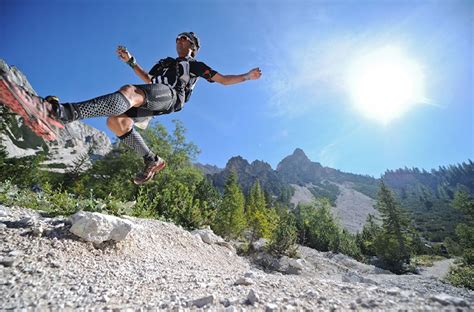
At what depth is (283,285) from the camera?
10.2ft

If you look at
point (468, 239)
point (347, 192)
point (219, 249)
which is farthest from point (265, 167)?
point (219, 249)

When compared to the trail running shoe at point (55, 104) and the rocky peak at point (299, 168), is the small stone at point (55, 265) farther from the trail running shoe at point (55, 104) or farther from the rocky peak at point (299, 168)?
the rocky peak at point (299, 168)

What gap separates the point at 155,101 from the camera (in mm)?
2828

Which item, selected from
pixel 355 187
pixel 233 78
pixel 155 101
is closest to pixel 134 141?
pixel 155 101

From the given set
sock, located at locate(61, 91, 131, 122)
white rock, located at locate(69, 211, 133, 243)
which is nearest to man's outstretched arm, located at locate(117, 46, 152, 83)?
sock, located at locate(61, 91, 131, 122)

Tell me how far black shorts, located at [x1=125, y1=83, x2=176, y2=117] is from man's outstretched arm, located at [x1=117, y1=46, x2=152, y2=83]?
1176 mm

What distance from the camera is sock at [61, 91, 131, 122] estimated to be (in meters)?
2.09

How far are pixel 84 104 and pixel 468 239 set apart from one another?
4318 centimetres

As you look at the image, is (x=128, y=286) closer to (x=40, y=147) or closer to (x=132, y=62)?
(x=132, y=62)

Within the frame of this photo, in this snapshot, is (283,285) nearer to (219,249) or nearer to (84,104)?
(84,104)

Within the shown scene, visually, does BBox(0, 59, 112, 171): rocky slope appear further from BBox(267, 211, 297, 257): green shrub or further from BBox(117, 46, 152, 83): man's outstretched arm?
BBox(117, 46, 152, 83): man's outstretched arm

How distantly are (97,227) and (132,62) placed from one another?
3370 millimetres

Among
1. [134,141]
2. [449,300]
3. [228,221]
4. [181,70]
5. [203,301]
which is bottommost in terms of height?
[203,301]

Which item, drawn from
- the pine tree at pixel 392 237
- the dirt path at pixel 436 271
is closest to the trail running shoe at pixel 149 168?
the dirt path at pixel 436 271
